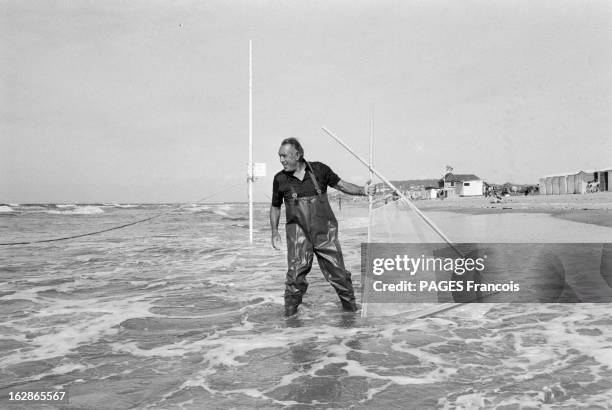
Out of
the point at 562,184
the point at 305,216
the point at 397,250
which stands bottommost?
the point at 397,250

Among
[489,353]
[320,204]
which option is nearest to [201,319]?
[320,204]

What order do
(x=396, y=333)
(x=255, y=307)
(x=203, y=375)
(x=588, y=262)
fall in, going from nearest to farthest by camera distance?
(x=203, y=375) < (x=396, y=333) < (x=255, y=307) < (x=588, y=262)

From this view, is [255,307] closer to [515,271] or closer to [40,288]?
[40,288]

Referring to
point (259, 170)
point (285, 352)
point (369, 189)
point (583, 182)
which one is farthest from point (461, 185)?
point (285, 352)

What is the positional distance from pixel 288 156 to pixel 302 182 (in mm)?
360

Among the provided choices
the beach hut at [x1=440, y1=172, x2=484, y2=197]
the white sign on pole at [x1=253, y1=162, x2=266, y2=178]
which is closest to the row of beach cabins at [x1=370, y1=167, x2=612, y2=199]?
the beach hut at [x1=440, y1=172, x2=484, y2=197]

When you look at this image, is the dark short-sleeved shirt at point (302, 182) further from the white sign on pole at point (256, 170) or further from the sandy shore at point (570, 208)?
the sandy shore at point (570, 208)

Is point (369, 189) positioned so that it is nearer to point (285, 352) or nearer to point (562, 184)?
point (285, 352)

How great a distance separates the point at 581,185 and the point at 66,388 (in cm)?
5921

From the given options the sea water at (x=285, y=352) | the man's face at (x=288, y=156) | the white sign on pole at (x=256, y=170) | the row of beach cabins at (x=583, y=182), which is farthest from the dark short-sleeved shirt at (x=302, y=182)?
the row of beach cabins at (x=583, y=182)

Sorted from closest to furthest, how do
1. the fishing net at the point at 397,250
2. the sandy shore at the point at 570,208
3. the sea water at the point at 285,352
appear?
the sea water at the point at 285,352
the fishing net at the point at 397,250
the sandy shore at the point at 570,208

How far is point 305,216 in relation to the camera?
16.6 ft

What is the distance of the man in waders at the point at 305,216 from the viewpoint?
5070mm

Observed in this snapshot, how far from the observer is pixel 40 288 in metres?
7.67
